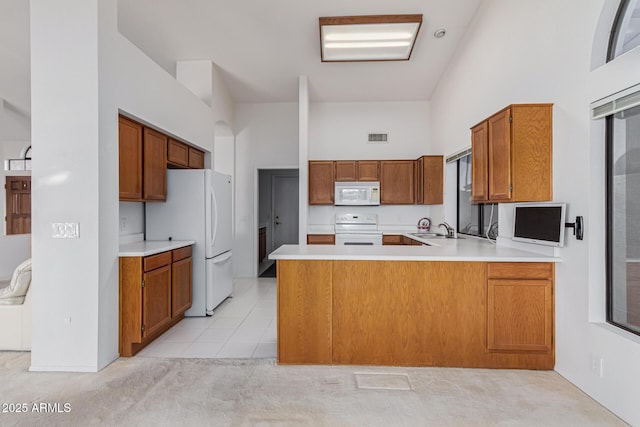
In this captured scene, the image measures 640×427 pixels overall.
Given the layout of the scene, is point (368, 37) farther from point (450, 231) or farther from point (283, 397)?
point (283, 397)

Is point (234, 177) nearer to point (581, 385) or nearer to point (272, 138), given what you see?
point (272, 138)

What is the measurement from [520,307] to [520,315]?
6cm

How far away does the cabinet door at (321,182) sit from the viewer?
5.84 metres

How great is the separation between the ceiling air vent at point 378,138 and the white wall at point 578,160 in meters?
3.01

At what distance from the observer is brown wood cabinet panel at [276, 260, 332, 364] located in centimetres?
279

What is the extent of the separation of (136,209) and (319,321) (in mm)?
2585

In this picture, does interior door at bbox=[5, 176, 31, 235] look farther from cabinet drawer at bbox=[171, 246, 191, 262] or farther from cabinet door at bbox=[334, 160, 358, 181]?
cabinet door at bbox=[334, 160, 358, 181]

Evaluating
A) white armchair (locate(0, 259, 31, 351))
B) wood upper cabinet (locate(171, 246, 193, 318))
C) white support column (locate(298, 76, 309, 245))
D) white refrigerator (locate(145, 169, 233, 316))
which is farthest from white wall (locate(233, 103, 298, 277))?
white armchair (locate(0, 259, 31, 351))

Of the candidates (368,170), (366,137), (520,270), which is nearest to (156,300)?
(520,270)

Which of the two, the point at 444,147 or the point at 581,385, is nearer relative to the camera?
the point at 581,385

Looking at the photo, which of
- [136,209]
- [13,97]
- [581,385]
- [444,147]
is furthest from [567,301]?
[13,97]

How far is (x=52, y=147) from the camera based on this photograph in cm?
→ 272

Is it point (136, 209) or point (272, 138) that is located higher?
point (272, 138)

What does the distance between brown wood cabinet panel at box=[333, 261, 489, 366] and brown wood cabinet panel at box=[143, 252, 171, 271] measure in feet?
5.47
